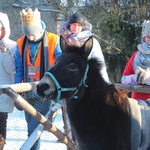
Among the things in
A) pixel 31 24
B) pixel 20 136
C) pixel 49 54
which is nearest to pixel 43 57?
pixel 49 54

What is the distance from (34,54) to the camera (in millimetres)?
3475

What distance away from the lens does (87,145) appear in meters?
2.42

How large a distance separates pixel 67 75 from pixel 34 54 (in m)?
1.16

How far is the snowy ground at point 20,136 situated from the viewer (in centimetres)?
504

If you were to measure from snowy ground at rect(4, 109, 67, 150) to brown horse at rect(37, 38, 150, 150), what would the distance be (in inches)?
98.0

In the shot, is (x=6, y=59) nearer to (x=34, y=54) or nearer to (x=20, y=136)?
(x=34, y=54)

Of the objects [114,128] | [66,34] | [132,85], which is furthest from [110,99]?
[66,34]

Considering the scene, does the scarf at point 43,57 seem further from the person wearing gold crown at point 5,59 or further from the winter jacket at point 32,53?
the person wearing gold crown at point 5,59

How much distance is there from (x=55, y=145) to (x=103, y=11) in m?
6.09

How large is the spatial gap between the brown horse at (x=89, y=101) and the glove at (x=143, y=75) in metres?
0.51

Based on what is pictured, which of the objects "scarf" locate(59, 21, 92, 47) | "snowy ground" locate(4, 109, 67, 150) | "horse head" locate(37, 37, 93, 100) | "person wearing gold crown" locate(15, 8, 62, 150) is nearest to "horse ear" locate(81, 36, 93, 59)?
"horse head" locate(37, 37, 93, 100)

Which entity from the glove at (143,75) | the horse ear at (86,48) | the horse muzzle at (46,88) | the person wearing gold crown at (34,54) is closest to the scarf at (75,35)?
the person wearing gold crown at (34,54)

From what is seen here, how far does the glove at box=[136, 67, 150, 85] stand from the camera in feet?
9.64

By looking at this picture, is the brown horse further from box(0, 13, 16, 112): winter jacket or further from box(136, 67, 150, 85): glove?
box(0, 13, 16, 112): winter jacket
